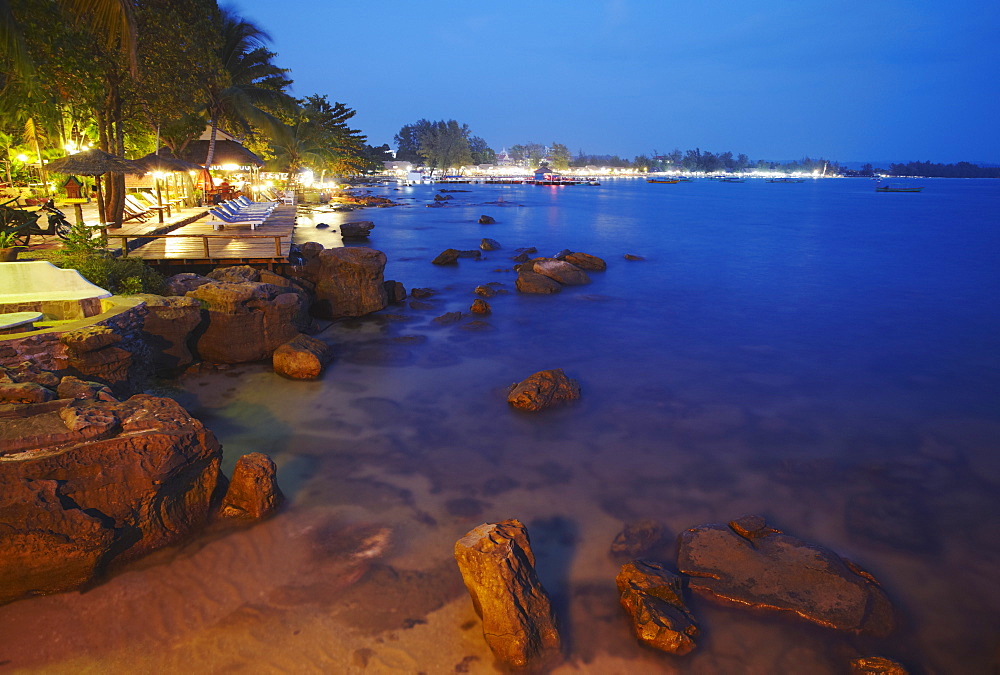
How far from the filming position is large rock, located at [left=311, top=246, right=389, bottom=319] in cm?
1634

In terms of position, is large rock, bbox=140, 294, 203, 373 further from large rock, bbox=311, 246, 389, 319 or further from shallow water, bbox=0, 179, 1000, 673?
large rock, bbox=311, 246, 389, 319

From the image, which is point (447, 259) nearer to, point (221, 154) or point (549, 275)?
point (549, 275)

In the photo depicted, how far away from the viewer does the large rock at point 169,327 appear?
10734 millimetres

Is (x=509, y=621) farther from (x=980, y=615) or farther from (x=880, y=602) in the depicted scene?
(x=980, y=615)

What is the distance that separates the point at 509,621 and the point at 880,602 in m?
4.02

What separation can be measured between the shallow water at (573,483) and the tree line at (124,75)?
722 centimetres

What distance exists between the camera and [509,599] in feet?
17.1


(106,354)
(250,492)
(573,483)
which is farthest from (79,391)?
(573,483)

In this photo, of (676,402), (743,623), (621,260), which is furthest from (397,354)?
(621,260)

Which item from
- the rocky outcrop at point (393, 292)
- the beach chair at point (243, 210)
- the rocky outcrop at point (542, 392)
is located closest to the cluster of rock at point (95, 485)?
the rocky outcrop at point (542, 392)

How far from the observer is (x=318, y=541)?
22.4 feet

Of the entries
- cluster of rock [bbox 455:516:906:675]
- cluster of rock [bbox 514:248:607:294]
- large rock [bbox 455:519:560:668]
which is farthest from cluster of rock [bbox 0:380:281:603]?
cluster of rock [bbox 514:248:607:294]

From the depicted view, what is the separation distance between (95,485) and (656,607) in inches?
223

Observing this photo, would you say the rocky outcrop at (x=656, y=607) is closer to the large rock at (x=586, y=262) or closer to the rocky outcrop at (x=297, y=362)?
the rocky outcrop at (x=297, y=362)
